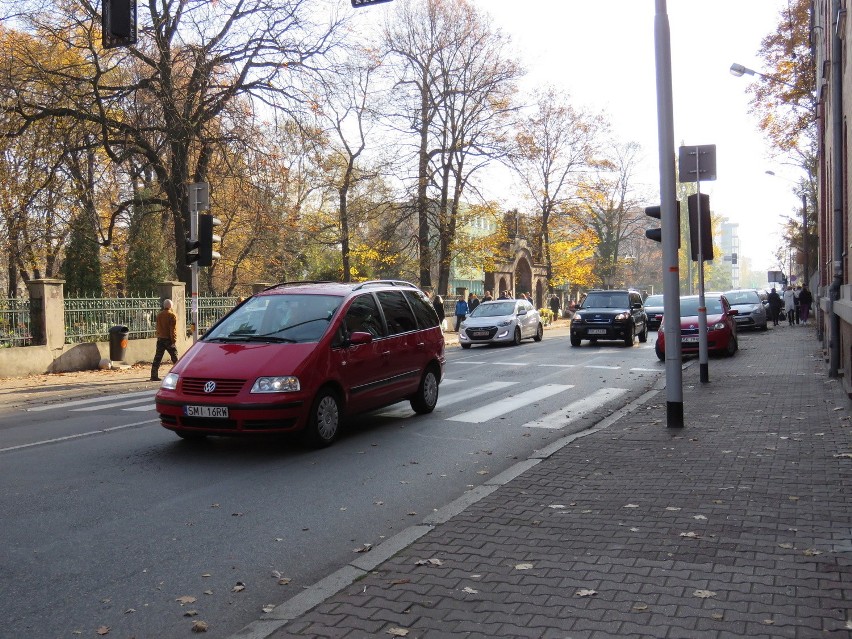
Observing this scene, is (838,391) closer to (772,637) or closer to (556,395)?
(556,395)

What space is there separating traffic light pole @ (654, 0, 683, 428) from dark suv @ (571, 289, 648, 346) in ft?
52.3

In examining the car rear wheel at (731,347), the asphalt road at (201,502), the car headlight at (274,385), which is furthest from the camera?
the car rear wheel at (731,347)

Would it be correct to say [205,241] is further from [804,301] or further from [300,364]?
[804,301]

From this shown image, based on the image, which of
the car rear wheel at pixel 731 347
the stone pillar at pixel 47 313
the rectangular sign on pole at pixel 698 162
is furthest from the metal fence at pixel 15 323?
the car rear wheel at pixel 731 347

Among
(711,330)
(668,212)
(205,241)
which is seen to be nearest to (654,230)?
(668,212)

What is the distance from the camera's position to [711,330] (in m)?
19.5

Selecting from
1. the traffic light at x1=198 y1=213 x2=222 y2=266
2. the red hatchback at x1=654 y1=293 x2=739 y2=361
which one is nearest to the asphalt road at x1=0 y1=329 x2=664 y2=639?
the traffic light at x1=198 y1=213 x2=222 y2=266

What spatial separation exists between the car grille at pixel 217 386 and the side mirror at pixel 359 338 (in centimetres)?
148

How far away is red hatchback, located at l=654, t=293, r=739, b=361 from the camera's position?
19.1m

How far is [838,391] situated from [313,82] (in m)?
15.8

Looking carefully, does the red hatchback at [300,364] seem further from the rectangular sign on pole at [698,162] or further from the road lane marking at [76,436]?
the rectangular sign on pole at [698,162]

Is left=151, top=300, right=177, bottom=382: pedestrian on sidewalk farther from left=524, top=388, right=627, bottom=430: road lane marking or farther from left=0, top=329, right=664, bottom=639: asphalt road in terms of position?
left=524, top=388, right=627, bottom=430: road lane marking

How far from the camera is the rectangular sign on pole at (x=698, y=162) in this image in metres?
14.1

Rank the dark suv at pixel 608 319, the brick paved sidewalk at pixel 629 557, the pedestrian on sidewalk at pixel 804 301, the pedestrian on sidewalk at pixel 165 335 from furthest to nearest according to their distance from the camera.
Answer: the pedestrian on sidewalk at pixel 804 301
the dark suv at pixel 608 319
the pedestrian on sidewalk at pixel 165 335
the brick paved sidewalk at pixel 629 557
